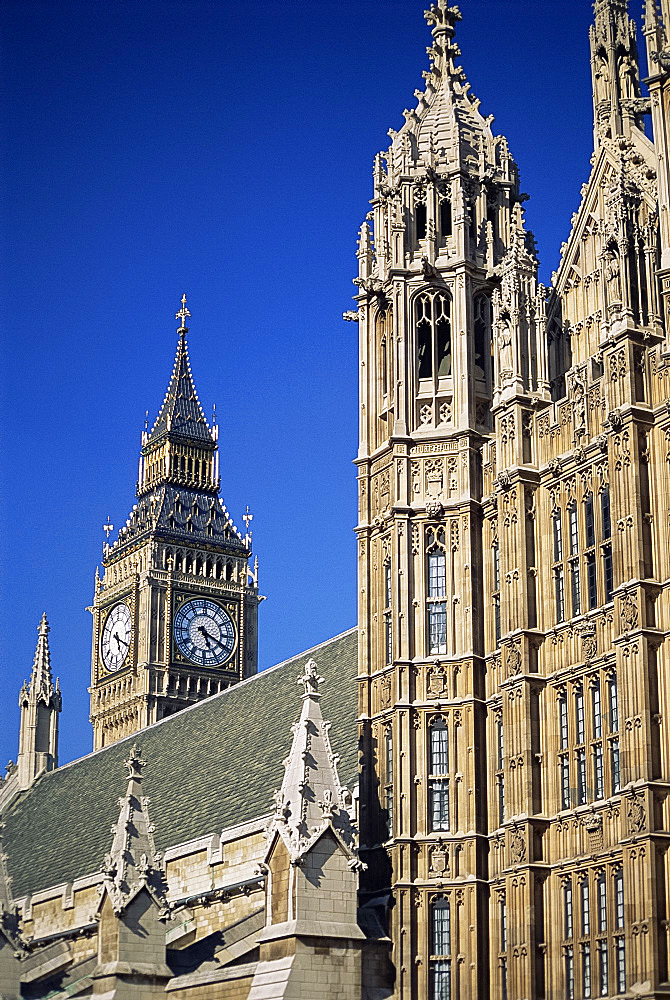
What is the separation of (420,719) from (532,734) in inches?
142

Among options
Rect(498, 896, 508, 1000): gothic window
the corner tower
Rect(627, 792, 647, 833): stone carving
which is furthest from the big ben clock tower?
Rect(627, 792, 647, 833): stone carving

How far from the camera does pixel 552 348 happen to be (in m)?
45.8

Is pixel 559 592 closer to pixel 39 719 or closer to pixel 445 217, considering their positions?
pixel 445 217

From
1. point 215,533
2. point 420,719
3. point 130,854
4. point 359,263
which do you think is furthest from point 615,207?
point 215,533

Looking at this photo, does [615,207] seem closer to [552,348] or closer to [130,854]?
[552,348]

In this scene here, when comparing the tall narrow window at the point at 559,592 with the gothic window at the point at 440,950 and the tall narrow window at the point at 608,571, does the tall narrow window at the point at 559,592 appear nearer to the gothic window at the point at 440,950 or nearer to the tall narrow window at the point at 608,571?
the tall narrow window at the point at 608,571

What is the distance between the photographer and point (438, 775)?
42281 millimetres

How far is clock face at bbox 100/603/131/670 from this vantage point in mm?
102062

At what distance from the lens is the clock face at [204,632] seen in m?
101

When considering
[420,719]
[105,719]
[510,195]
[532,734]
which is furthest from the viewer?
[105,719]

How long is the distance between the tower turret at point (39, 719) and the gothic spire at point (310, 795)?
174ft

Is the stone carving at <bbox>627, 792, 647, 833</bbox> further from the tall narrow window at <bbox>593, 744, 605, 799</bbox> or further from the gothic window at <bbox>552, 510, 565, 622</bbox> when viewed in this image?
the gothic window at <bbox>552, 510, 565, 622</bbox>

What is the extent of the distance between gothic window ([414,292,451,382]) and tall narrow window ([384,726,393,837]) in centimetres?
969

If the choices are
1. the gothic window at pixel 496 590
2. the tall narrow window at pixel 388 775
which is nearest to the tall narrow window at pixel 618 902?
the tall narrow window at pixel 388 775
